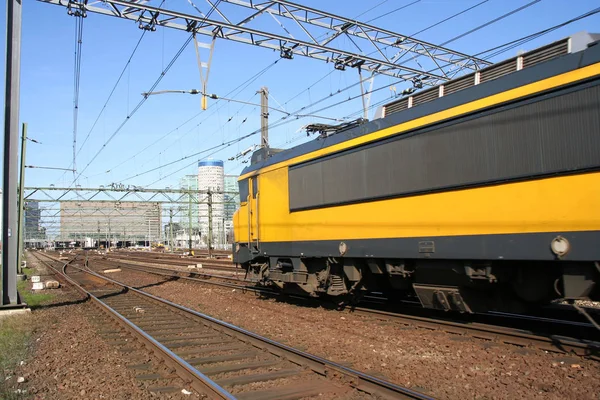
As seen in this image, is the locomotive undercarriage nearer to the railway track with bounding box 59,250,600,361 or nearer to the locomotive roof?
the railway track with bounding box 59,250,600,361

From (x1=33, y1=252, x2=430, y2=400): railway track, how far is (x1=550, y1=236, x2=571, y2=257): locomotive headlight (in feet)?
8.16

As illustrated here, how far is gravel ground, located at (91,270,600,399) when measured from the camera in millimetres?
5227

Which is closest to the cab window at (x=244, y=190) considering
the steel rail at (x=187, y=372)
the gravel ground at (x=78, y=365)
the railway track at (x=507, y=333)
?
the gravel ground at (x=78, y=365)

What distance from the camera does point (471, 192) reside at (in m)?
6.75

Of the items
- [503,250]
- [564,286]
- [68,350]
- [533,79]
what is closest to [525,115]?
[533,79]

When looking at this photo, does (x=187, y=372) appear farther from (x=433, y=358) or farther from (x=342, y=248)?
(x=342, y=248)

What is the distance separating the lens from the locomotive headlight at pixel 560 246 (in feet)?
18.3

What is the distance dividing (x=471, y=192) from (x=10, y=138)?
10.7 meters

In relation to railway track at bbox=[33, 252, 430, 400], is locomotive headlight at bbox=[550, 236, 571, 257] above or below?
above

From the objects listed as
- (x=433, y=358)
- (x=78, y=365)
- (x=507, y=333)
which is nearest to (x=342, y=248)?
(x=433, y=358)

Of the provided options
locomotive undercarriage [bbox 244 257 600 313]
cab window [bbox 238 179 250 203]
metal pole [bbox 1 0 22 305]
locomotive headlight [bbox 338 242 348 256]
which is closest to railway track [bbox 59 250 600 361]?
locomotive undercarriage [bbox 244 257 600 313]

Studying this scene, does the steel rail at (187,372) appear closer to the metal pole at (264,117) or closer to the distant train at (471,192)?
the distant train at (471,192)

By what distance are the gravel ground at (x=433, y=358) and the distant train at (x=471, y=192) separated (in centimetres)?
77

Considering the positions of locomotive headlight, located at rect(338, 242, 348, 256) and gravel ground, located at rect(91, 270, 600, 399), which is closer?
gravel ground, located at rect(91, 270, 600, 399)
